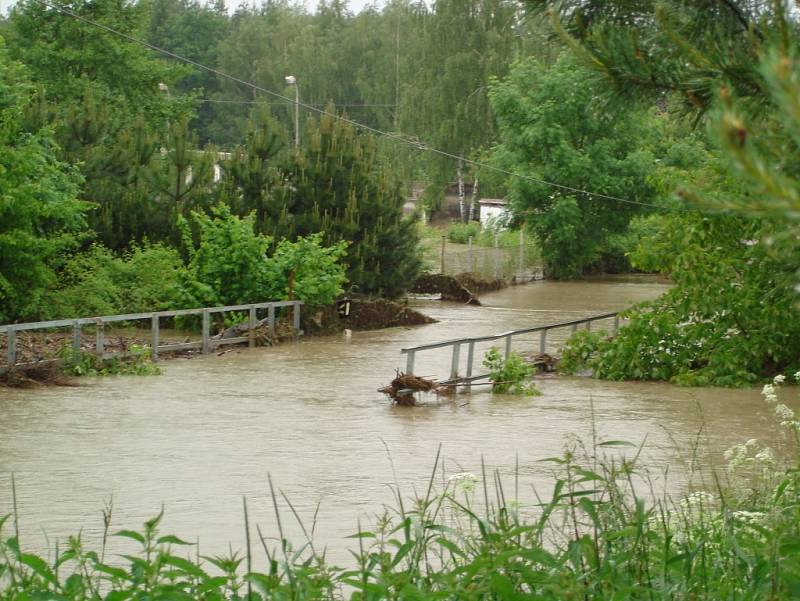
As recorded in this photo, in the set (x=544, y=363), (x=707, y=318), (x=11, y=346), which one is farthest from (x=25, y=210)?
(x=707, y=318)

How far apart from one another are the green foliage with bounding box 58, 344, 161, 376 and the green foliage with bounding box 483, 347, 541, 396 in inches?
225

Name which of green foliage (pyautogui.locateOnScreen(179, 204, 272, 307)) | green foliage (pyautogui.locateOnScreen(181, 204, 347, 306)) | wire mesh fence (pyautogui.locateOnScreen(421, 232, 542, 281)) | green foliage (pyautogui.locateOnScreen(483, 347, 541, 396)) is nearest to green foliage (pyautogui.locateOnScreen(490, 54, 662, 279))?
wire mesh fence (pyautogui.locateOnScreen(421, 232, 542, 281))

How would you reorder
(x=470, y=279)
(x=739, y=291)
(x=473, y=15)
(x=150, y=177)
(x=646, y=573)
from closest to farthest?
(x=646, y=573)
(x=739, y=291)
(x=150, y=177)
(x=470, y=279)
(x=473, y=15)

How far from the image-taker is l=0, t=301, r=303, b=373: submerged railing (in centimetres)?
2075

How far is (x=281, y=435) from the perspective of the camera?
54.1ft

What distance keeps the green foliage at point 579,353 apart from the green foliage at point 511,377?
1.87 m

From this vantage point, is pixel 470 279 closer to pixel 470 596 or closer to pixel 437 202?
pixel 437 202

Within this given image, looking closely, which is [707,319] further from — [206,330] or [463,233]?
[463,233]

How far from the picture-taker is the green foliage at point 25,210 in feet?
76.9

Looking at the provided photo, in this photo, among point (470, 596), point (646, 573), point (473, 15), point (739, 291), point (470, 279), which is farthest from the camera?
point (473, 15)

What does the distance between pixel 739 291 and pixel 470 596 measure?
60.1ft

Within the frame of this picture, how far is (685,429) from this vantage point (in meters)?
17.1

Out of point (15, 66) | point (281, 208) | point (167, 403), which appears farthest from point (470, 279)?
point (167, 403)

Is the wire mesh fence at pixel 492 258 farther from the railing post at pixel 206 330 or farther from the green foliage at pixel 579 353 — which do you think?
the green foliage at pixel 579 353
